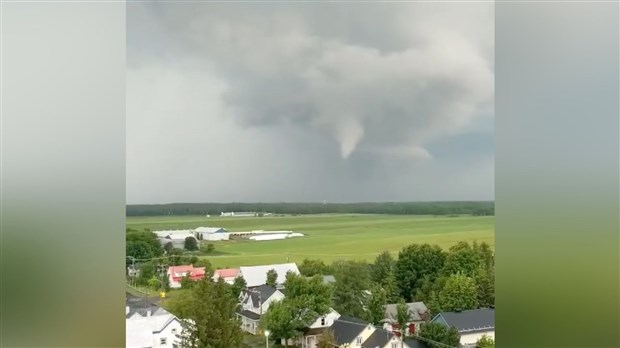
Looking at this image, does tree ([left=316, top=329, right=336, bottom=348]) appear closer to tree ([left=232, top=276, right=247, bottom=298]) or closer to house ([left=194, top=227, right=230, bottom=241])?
tree ([left=232, top=276, right=247, bottom=298])

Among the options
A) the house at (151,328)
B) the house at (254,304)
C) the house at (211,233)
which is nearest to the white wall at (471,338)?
the house at (254,304)

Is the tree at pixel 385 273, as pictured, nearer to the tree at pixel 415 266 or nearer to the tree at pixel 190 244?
the tree at pixel 415 266

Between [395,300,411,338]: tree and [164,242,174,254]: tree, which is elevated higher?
[164,242,174,254]: tree

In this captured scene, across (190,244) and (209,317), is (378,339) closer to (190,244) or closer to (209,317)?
(209,317)

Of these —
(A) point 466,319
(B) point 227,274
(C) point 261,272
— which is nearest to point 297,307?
(C) point 261,272

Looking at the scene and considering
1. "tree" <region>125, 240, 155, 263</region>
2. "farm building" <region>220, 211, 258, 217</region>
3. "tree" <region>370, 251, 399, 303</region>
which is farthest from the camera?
"tree" <region>370, 251, 399, 303</region>

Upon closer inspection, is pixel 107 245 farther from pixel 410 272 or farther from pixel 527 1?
pixel 527 1

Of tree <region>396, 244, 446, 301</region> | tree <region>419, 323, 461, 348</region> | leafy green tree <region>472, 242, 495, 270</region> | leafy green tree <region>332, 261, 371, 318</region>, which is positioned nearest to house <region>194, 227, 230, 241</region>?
leafy green tree <region>332, 261, 371, 318</region>
